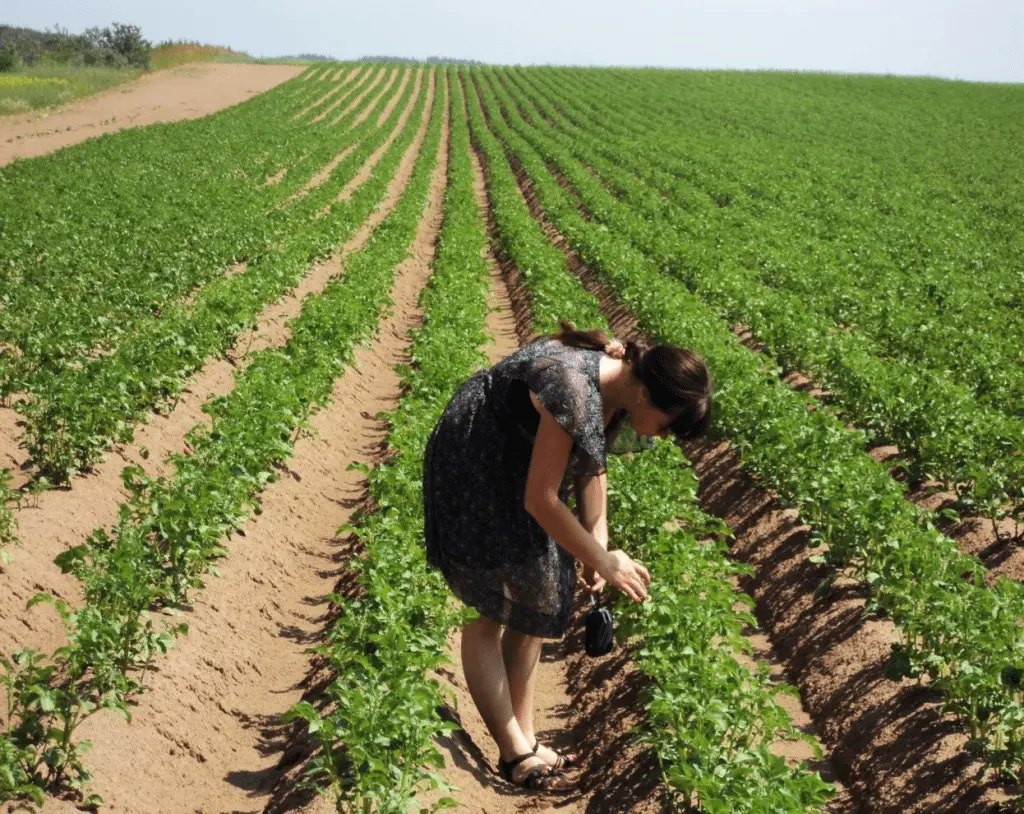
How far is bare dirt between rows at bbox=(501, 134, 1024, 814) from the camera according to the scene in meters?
5.00

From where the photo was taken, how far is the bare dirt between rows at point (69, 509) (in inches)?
237

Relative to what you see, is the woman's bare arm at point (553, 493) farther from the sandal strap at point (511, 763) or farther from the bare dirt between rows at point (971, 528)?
the bare dirt between rows at point (971, 528)

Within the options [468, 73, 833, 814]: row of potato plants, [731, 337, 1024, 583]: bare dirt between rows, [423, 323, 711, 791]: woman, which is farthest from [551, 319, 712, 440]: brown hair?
[731, 337, 1024, 583]: bare dirt between rows

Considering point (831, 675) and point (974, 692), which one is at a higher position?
point (974, 692)

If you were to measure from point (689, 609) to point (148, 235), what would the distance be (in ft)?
48.1

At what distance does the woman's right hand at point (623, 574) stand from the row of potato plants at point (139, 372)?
205 inches

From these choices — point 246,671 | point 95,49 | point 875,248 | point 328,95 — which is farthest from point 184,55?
point 246,671

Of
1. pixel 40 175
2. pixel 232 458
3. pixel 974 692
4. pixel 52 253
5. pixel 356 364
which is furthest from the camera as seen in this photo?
pixel 40 175

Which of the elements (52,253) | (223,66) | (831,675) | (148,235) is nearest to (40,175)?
(148,235)

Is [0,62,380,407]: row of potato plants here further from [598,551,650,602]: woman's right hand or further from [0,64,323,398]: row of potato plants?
[598,551,650,602]: woman's right hand

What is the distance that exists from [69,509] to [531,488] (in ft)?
16.0

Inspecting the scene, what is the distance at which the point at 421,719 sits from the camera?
4.06 metres

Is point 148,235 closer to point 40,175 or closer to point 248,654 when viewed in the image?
point 40,175

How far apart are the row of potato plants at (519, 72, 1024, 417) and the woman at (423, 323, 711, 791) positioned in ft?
25.1
